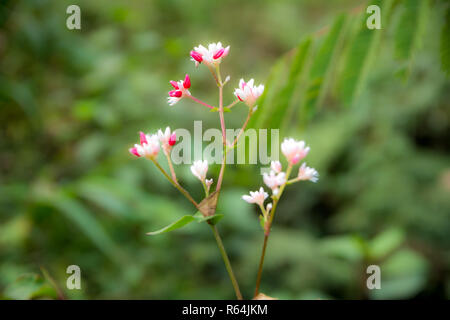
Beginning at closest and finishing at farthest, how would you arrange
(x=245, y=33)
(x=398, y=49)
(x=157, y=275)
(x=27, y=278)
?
(x=27, y=278) < (x=398, y=49) < (x=157, y=275) < (x=245, y=33)

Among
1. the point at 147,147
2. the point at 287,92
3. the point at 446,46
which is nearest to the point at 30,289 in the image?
the point at 147,147

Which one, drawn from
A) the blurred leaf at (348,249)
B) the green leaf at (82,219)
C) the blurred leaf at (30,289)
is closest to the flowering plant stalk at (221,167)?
the blurred leaf at (30,289)

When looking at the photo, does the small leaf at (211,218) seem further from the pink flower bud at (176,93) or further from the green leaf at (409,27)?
the green leaf at (409,27)

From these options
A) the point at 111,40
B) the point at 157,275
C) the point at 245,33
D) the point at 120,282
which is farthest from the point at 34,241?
the point at 245,33

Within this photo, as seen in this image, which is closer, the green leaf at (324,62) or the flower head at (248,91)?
the flower head at (248,91)

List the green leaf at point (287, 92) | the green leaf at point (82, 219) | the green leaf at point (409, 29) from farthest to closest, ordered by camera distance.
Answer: the green leaf at point (82, 219) → the green leaf at point (287, 92) → the green leaf at point (409, 29)

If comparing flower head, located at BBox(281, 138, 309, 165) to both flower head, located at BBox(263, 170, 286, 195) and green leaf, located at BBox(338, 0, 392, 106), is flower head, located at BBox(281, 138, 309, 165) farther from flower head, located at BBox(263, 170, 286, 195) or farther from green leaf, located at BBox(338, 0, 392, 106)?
green leaf, located at BBox(338, 0, 392, 106)

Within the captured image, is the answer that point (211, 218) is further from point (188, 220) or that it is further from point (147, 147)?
point (147, 147)

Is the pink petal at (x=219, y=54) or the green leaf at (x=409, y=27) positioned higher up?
the green leaf at (x=409, y=27)

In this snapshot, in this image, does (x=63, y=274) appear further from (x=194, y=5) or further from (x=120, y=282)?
(x=194, y=5)
